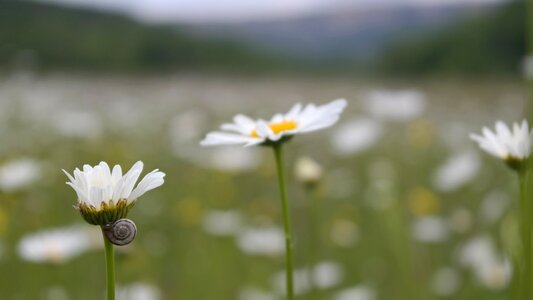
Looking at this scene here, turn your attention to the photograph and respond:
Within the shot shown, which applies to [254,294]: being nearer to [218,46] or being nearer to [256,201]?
[256,201]

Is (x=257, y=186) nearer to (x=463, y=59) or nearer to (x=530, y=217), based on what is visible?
(x=530, y=217)

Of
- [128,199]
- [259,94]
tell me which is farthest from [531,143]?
[259,94]

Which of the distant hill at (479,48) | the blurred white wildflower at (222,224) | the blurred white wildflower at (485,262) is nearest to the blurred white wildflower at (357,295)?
the blurred white wildflower at (485,262)

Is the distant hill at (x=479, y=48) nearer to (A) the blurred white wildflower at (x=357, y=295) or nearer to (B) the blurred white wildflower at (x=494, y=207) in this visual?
(B) the blurred white wildflower at (x=494, y=207)

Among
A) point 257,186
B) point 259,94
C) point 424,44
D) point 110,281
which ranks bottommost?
point 110,281

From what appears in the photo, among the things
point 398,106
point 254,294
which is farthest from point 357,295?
point 398,106

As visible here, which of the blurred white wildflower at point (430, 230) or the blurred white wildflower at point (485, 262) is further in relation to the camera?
the blurred white wildflower at point (430, 230)

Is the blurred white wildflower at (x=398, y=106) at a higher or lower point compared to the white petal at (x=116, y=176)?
higher

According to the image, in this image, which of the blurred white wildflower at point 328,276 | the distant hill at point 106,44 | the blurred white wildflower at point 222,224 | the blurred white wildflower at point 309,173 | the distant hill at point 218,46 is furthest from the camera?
the distant hill at point 106,44
